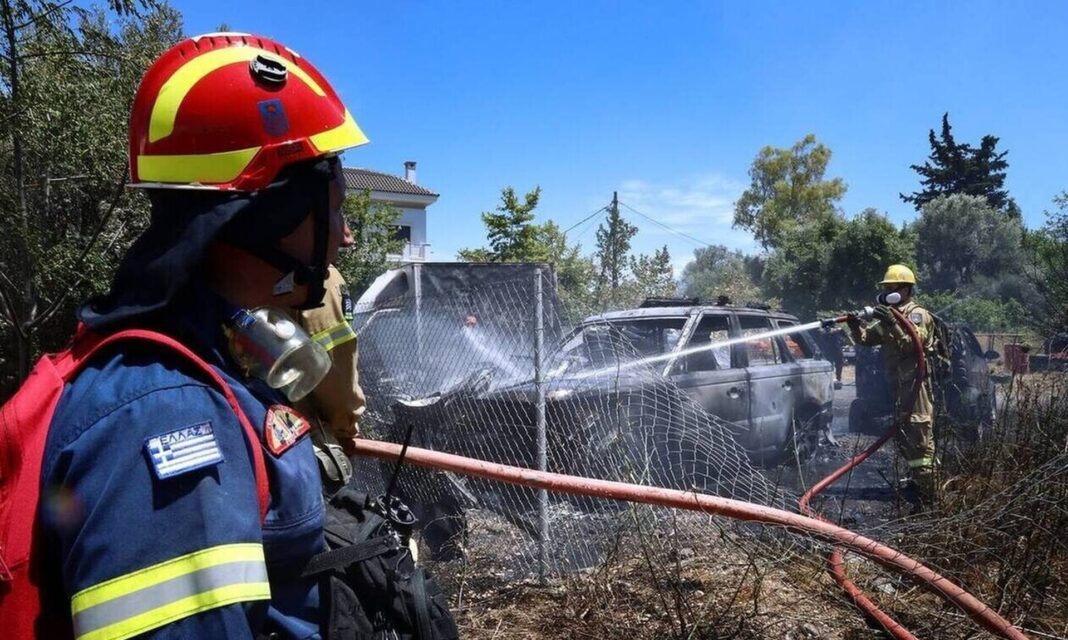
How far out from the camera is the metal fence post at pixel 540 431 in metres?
3.91

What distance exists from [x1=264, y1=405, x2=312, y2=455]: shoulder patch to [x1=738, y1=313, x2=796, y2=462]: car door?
6.26 m

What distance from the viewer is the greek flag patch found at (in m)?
0.86

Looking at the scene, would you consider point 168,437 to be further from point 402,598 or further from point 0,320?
point 0,320

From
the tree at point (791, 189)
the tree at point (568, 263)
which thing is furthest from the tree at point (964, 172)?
the tree at point (568, 263)

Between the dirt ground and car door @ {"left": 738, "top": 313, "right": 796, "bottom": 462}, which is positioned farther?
car door @ {"left": 738, "top": 313, "right": 796, "bottom": 462}

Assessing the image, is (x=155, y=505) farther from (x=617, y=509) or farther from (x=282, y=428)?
(x=617, y=509)

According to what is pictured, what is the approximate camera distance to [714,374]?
652 centimetres

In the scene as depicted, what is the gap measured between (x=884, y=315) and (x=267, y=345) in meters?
5.93

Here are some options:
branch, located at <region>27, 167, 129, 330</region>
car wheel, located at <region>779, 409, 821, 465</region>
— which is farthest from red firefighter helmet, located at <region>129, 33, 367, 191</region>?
branch, located at <region>27, 167, 129, 330</region>

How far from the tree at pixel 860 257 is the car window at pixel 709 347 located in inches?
821

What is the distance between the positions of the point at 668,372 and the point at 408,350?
2.26 meters

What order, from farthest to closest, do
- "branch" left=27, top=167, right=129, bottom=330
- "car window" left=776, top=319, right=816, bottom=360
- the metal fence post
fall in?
"car window" left=776, top=319, right=816, bottom=360 → "branch" left=27, top=167, right=129, bottom=330 → the metal fence post

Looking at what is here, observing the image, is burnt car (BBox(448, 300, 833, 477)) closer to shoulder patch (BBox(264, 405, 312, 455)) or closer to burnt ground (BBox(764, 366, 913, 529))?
burnt ground (BBox(764, 366, 913, 529))

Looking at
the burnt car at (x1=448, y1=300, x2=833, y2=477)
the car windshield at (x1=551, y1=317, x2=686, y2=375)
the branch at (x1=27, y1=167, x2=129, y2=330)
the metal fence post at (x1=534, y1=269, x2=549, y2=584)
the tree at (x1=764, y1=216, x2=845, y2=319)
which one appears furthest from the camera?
the tree at (x1=764, y1=216, x2=845, y2=319)
